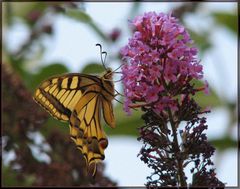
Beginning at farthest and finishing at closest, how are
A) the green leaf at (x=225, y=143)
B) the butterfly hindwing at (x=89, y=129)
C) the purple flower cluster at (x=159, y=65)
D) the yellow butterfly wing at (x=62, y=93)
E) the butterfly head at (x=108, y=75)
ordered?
the green leaf at (x=225, y=143) < the butterfly head at (x=108, y=75) < the yellow butterfly wing at (x=62, y=93) < the butterfly hindwing at (x=89, y=129) < the purple flower cluster at (x=159, y=65)

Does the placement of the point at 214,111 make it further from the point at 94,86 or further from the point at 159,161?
the point at 159,161

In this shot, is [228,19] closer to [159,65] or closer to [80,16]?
[80,16]

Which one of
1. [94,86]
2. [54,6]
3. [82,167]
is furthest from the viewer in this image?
[54,6]

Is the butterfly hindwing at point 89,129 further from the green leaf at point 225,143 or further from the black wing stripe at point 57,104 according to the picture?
the green leaf at point 225,143

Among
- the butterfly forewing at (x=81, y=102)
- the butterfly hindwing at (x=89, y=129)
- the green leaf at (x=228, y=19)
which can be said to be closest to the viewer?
the butterfly hindwing at (x=89, y=129)

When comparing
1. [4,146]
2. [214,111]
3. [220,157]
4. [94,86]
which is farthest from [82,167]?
[214,111]

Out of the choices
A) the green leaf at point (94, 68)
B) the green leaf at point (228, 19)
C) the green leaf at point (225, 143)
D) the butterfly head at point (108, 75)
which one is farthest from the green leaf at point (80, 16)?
the green leaf at point (228, 19)
